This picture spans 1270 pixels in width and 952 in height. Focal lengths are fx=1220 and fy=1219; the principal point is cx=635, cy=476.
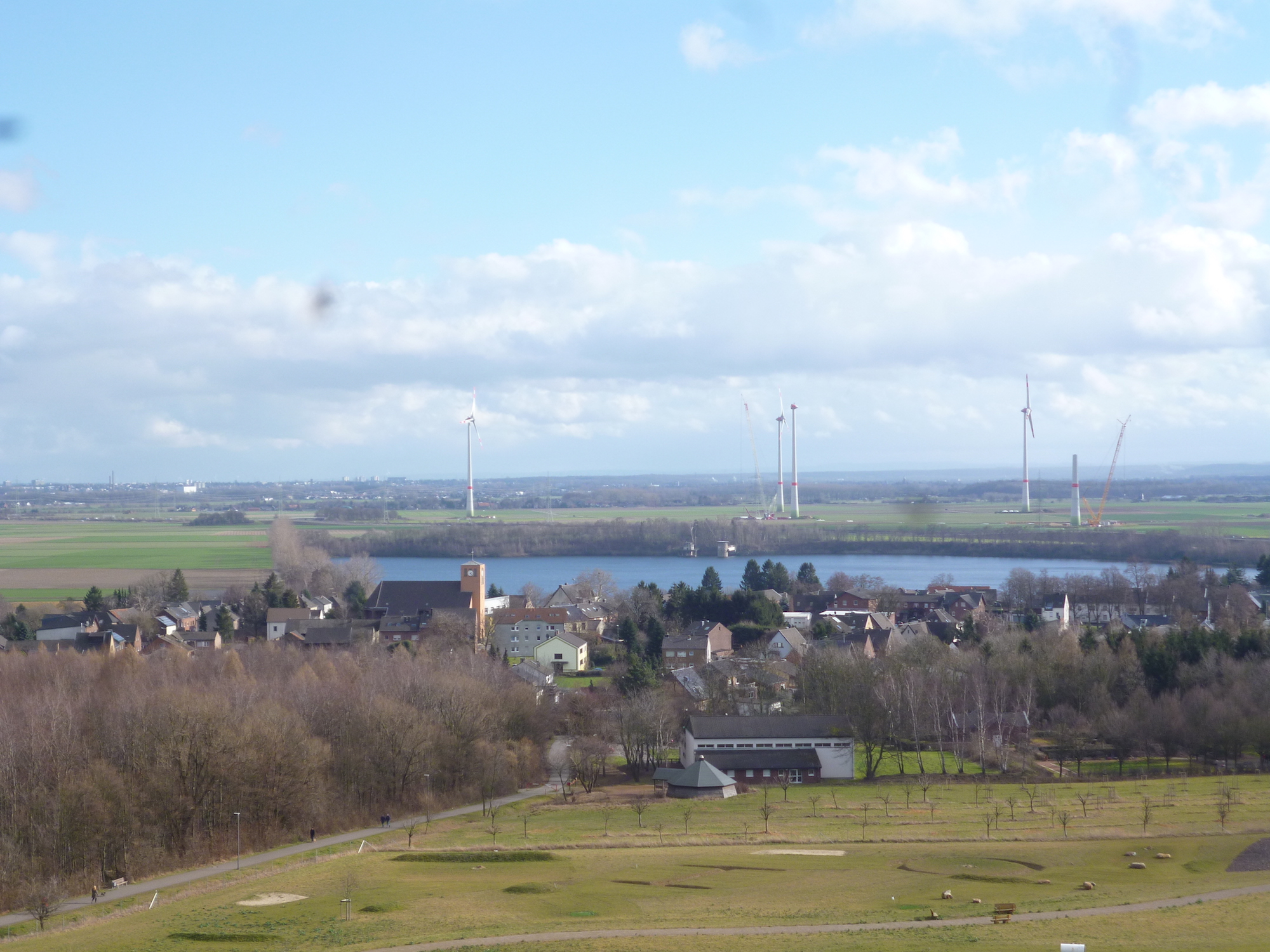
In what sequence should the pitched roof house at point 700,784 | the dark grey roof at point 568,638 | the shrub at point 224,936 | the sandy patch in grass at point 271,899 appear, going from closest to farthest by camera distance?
1. the shrub at point 224,936
2. the sandy patch in grass at point 271,899
3. the pitched roof house at point 700,784
4. the dark grey roof at point 568,638

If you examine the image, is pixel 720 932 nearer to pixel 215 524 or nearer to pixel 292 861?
pixel 292 861

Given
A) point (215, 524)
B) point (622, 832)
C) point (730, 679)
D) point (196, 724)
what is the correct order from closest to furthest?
1. point (622, 832)
2. point (196, 724)
3. point (730, 679)
4. point (215, 524)

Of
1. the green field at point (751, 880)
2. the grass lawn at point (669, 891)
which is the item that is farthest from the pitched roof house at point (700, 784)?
the grass lawn at point (669, 891)

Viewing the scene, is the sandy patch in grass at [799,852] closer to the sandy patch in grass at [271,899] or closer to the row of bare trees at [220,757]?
the sandy patch in grass at [271,899]

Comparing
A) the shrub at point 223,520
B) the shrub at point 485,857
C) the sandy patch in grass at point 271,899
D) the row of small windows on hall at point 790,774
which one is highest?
the shrub at point 223,520

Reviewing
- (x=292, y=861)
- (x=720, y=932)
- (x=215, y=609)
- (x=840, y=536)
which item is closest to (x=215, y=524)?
(x=840, y=536)

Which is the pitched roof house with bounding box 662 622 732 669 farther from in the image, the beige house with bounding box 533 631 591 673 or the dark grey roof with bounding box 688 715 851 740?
the dark grey roof with bounding box 688 715 851 740

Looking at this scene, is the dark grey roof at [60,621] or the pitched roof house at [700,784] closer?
the pitched roof house at [700,784]
